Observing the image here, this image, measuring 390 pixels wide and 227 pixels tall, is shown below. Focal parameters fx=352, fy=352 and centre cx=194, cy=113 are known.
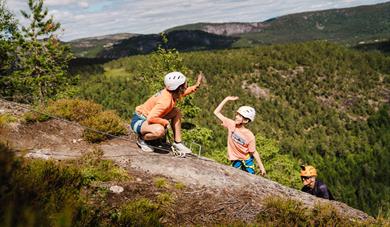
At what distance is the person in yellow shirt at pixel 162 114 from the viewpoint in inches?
296

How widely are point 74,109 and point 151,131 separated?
2942mm

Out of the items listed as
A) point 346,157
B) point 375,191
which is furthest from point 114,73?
point 375,191

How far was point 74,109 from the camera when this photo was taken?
376 inches

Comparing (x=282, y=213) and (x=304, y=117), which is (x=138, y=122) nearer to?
(x=282, y=213)

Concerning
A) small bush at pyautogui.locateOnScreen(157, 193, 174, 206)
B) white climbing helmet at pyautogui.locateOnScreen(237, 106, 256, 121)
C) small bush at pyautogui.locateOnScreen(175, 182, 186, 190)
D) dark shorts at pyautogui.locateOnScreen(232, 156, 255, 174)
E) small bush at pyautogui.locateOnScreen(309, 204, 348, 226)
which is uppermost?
white climbing helmet at pyautogui.locateOnScreen(237, 106, 256, 121)

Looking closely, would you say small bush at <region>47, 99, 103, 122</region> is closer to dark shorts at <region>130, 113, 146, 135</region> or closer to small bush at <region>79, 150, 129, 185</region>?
dark shorts at <region>130, 113, 146, 135</region>

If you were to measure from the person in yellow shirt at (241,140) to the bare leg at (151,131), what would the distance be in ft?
6.97

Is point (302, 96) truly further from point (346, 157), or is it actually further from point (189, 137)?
point (189, 137)

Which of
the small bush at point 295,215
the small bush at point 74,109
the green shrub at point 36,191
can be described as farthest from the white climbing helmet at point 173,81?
the small bush at point 74,109

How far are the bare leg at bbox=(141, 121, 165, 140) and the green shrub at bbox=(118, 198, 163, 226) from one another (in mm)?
2267

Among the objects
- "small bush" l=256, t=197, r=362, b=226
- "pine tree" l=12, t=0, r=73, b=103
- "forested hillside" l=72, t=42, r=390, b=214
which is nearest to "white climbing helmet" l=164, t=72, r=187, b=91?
"small bush" l=256, t=197, r=362, b=226

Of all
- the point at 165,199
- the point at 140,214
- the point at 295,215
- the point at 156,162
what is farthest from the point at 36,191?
the point at 295,215

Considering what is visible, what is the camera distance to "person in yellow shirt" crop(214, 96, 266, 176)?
9117 mm

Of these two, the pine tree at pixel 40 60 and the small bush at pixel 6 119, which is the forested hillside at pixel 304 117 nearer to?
the pine tree at pixel 40 60
